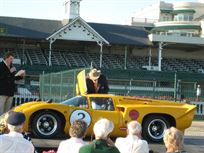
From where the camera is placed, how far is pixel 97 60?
47.6m

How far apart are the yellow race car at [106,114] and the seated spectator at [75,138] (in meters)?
4.50

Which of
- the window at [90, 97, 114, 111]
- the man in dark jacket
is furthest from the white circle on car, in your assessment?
the man in dark jacket

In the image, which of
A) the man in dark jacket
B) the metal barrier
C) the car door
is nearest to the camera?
the car door

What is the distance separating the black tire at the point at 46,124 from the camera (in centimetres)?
1091

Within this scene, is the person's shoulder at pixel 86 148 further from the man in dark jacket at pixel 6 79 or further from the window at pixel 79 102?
the man in dark jacket at pixel 6 79

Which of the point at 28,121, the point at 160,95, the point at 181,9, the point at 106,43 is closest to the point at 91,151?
the point at 28,121

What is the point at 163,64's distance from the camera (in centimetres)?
4981

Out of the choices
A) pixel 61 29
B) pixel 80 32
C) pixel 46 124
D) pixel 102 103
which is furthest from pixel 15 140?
pixel 80 32

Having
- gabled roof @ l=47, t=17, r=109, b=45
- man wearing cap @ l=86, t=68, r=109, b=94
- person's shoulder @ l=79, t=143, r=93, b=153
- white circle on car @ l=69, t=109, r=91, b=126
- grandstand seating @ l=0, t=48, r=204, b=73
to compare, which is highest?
gabled roof @ l=47, t=17, r=109, b=45

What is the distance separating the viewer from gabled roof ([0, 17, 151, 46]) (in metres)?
44.5

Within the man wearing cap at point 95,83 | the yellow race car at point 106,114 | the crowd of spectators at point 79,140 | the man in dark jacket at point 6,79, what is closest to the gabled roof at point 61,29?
the man wearing cap at point 95,83

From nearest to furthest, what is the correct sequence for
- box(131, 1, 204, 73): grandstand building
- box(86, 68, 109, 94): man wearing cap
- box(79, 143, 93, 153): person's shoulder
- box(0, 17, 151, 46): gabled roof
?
box(79, 143, 93, 153): person's shoulder
box(86, 68, 109, 94): man wearing cap
box(0, 17, 151, 46): gabled roof
box(131, 1, 204, 73): grandstand building

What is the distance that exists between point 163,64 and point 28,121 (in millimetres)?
39755

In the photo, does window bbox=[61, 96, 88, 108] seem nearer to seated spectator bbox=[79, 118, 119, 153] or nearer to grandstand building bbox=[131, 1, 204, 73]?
seated spectator bbox=[79, 118, 119, 153]
